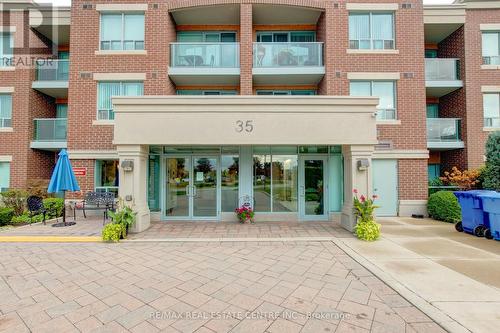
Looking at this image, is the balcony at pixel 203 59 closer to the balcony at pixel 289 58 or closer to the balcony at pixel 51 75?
the balcony at pixel 289 58

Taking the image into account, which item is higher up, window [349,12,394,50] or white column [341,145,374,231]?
window [349,12,394,50]

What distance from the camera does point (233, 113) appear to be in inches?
338

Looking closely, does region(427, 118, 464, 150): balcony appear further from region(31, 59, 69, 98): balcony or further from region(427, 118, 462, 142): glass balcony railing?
region(31, 59, 69, 98): balcony

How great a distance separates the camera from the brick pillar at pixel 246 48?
11508 mm

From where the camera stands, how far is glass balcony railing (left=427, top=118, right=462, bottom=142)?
1270 centimetres

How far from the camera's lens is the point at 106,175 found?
473 inches

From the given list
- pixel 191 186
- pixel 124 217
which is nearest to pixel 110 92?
pixel 191 186

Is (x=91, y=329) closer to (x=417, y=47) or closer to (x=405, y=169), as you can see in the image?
(x=405, y=169)

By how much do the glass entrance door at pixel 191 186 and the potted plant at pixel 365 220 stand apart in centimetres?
576

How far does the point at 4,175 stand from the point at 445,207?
873 inches

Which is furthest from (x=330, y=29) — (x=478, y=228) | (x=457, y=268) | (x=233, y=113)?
(x=457, y=268)

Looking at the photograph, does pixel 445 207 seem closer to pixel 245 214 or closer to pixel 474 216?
pixel 474 216

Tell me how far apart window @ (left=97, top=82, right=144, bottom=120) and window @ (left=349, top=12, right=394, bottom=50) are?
10831 mm

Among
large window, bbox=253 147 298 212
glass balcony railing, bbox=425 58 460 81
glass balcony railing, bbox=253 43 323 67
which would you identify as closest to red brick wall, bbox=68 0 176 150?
glass balcony railing, bbox=253 43 323 67
